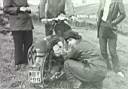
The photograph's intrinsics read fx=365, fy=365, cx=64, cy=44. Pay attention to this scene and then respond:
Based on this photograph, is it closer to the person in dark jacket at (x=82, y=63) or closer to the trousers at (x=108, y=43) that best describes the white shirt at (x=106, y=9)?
the trousers at (x=108, y=43)

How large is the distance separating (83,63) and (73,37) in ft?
0.80

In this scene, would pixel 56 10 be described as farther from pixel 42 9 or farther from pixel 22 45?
pixel 22 45

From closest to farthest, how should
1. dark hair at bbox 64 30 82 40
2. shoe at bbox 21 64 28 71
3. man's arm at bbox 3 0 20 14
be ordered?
1. dark hair at bbox 64 30 82 40
2. man's arm at bbox 3 0 20 14
3. shoe at bbox 21 64 28 71

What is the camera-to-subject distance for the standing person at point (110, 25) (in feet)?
10.3

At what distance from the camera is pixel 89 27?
3293 millimetres

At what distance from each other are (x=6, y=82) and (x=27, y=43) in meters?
0.43

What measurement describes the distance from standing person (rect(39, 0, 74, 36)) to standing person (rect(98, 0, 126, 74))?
0.94 feet

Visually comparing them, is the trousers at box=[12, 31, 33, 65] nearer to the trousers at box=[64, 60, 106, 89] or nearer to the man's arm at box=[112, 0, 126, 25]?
the trousers at box=[64, 60, 106, 89]

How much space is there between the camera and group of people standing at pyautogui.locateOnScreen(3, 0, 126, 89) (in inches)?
119

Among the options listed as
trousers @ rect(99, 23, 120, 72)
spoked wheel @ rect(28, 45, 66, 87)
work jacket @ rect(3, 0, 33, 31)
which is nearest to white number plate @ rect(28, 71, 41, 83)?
spoked wheel @ rect(28, 45, 66, 87)

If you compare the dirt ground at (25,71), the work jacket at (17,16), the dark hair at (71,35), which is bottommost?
the dirt ground at (25,71)

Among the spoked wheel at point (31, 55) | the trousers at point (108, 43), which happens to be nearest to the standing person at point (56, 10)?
the spoked wheel at point (31, 55)

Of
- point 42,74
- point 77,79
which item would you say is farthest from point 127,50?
point 42,74

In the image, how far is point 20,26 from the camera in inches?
130
